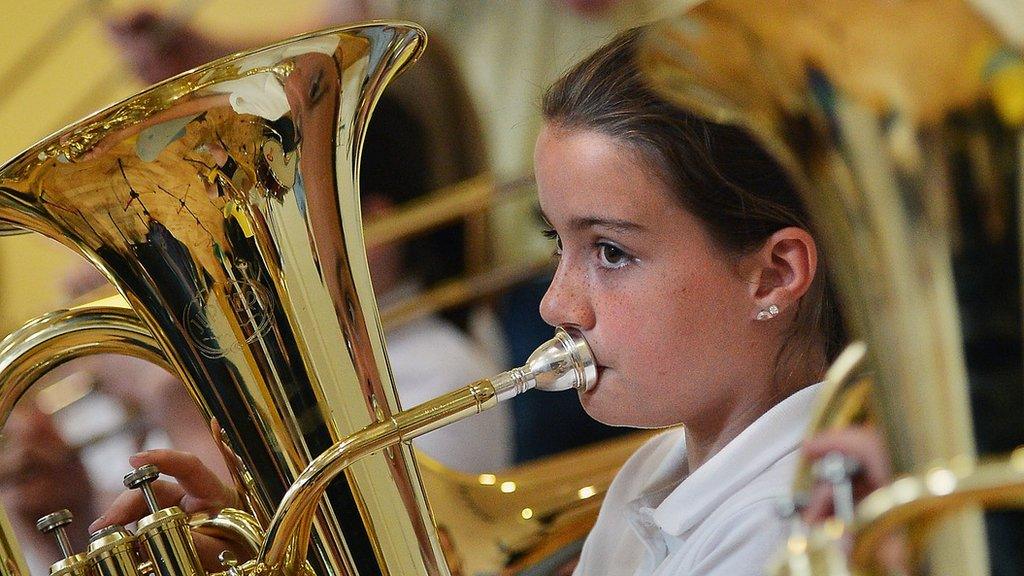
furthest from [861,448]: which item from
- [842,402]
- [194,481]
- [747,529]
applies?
[194,481]

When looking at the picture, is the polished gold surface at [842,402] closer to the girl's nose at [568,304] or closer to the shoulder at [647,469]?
the girl's nose at [568,304]

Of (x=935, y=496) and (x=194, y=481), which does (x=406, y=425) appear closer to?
(x=194, y=481)

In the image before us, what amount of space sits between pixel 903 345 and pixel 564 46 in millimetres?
1390

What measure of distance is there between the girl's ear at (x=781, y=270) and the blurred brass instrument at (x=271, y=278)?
0.11 metres

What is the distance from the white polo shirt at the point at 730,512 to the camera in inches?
23.4

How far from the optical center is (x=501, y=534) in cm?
81

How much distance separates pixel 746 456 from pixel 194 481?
14.3 inches

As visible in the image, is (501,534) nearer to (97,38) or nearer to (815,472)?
(815,472)

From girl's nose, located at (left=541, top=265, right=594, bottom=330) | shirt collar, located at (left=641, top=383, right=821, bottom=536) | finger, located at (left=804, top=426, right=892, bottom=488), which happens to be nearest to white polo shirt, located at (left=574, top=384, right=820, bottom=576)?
shirt collar, located at (left=641, top=383, right=821, bottom=536)

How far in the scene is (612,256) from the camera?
64 cm

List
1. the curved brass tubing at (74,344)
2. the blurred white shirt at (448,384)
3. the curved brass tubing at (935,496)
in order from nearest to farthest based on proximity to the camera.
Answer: the curved brass tubing at (935,496), the curved brass tubing at (74,344), the blurred white shirt at (448,384)

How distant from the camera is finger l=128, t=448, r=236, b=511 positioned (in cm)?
74

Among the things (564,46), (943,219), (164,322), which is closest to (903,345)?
(943,219)

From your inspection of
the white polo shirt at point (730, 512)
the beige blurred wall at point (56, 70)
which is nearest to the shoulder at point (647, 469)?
the white polo shirt at point (730, 512)
